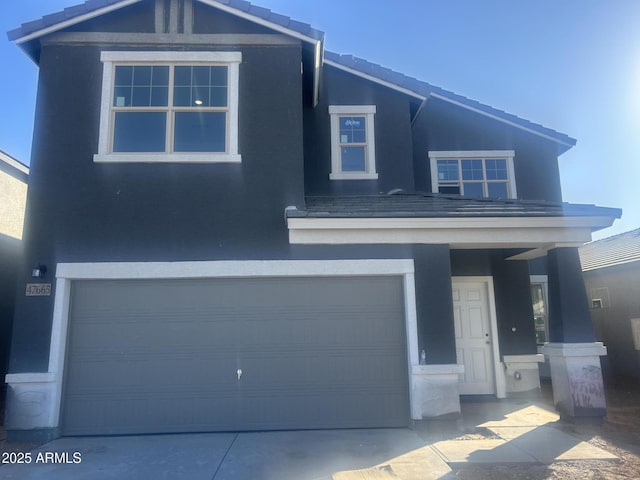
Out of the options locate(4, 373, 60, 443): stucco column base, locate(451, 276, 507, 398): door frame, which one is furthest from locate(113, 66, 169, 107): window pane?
locate(451, 276, 507, 398): door frame

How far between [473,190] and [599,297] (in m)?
6.21

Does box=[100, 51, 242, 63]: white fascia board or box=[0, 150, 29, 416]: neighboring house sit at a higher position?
box=[100, 51, 242, 63]: white fascia board

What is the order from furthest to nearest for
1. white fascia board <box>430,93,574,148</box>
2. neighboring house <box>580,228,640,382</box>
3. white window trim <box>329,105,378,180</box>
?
1. neighboring house <box>580,228,640,382</box>
2. white fascia board <box>430,93,574,148</box>
3. white window trim <box>329,105,378,180</box>

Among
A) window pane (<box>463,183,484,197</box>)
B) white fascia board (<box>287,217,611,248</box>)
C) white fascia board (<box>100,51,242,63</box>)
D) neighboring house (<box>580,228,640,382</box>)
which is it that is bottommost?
neighboring house (<box>580,228,640,382</box>)

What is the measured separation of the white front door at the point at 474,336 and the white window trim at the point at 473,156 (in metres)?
2.65

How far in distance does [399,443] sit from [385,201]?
3.93 metres

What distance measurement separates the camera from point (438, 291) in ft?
24.2

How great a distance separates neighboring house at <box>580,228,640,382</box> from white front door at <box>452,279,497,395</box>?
5.56 m

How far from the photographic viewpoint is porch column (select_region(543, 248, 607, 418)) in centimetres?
720

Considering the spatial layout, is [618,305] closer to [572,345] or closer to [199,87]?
[572,345]

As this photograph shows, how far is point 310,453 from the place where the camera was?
604 centimetres

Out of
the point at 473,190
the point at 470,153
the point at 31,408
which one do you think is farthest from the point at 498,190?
the point at 31,408

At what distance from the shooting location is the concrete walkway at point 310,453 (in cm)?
539

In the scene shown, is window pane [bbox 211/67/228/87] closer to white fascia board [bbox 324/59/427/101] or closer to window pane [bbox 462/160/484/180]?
white fascia board [bbox 324/59/427/101]
